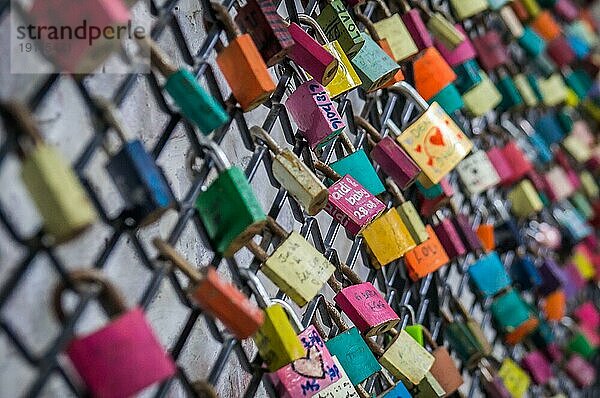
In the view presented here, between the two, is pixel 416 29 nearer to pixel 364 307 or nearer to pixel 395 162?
pixel 395 162

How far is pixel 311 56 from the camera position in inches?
31.4

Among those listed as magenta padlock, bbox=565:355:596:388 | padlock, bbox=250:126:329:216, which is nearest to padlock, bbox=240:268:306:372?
padlock, bbox=250:126:329:216

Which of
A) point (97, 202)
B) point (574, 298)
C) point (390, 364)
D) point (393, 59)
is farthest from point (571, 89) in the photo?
point (97, 202)

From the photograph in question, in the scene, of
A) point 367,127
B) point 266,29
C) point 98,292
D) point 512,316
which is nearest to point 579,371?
point 512,316

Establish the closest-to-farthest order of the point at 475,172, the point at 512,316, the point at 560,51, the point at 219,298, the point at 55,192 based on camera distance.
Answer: the point at 55,192, the point at 219,298, the point at 475,172, the point at 512,316, the point at 560,51

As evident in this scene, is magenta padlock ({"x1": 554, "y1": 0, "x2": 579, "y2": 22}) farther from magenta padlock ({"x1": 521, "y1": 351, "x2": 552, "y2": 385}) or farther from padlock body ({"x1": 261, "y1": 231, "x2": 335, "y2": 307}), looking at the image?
padlock body ({"x1": 261, "y1": 231, "x2": 335, "y2": 307})

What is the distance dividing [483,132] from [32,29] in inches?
34.7

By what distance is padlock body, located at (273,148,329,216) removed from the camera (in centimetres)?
76

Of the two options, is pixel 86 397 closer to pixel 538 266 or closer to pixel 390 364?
pixel 390 364

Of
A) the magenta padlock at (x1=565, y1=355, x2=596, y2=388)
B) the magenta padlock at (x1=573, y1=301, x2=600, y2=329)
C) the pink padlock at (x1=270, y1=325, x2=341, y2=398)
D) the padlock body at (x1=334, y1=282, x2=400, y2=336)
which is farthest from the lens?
the magenta padlock at (x1=573, y1=301, x2=600, y2=329)

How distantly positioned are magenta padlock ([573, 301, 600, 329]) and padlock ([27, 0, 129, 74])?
128cm

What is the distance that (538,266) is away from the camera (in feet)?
4.70

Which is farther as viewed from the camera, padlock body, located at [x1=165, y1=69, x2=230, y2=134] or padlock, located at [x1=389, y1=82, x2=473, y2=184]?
padlock, located at [x1=389, y1=82, x2=473, y2=184]

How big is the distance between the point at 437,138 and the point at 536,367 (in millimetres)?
584
